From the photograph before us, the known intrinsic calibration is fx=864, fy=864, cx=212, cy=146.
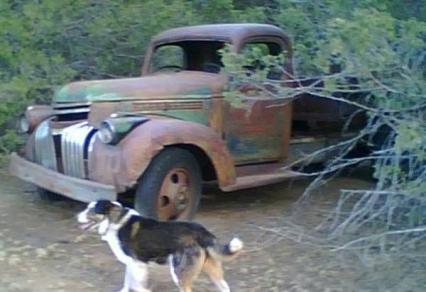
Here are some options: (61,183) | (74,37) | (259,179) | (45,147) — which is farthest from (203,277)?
(74,37)

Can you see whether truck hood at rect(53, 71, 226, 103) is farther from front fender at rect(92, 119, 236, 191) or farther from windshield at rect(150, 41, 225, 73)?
front fender at rect(92, 119, 236, 191)

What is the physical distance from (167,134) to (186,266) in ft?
5.81

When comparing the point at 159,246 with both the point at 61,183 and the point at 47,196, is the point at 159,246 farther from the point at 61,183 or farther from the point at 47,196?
the point at 47,196

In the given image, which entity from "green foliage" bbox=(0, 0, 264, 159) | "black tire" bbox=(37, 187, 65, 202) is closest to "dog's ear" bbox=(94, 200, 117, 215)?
"black tire" bbox=(37, 187, 65, 202)

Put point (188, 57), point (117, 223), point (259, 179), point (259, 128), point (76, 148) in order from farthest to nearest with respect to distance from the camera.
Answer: point (188, 57) → point (259, 128) → point (259, 179) → point (76, 148) → point (117, 223)

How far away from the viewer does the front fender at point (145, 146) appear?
6707mm

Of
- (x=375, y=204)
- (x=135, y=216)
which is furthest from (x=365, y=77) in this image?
(x=135, y=216)

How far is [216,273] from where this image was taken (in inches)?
217

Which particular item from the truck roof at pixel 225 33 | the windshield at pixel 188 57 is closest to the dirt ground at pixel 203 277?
the windshield at pixel 188 57

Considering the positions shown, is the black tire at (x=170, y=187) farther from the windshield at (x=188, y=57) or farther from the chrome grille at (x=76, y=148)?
the windshield at (x=188, y=57)

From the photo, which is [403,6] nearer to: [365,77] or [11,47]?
[365,77]

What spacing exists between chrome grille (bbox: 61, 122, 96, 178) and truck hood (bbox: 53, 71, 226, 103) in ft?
0.94

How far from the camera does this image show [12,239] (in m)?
6.93

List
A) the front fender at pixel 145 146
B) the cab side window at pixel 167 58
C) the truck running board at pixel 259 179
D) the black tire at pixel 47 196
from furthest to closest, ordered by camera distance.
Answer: the cab side window at pixel 167 58, the black tire at pixel 47 196, the truck running board at pixel 259 179, the front fender at pixel 145 146
